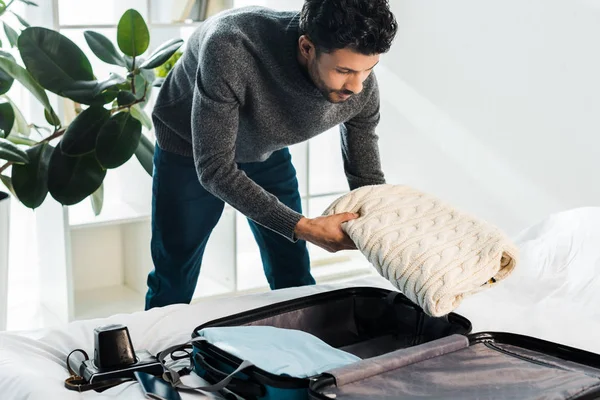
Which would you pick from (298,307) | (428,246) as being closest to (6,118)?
(298,307)

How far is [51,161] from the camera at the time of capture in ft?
8.02

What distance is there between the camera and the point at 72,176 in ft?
8.05

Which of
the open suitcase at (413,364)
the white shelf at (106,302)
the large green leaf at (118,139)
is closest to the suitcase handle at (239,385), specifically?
the open suitcase at (413,364)

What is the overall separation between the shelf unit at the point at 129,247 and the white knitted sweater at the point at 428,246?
1559 millimetres

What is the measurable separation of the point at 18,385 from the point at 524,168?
1.86 meters

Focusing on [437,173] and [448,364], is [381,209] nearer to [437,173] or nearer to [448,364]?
[448,364]

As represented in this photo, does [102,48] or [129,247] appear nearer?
[102,48]

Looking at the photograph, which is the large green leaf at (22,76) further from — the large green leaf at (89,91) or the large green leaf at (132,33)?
the large green leaf at (132,33)

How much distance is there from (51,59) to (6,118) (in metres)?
0.21

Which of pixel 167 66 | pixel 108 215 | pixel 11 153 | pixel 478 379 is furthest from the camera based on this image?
pixel 108 215

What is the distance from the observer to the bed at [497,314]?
4.58ft

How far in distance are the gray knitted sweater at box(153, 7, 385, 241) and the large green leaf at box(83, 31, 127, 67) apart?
68 cm

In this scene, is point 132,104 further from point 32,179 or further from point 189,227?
point 189,227

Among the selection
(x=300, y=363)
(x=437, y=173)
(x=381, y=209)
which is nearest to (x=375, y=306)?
(x=381, y=209)
